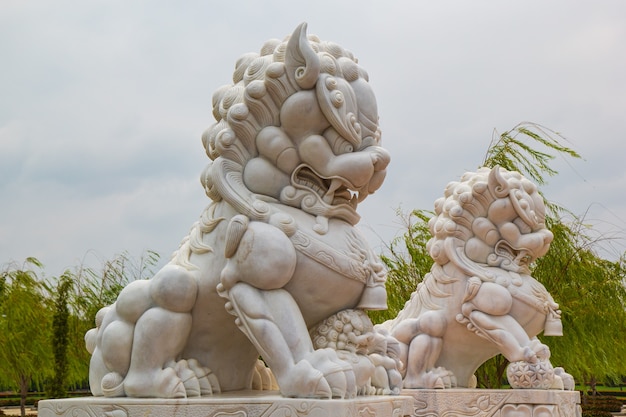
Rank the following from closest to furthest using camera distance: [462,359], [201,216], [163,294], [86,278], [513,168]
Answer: [163,294]
[201,216]
[462,359]
[513,168]
[86,278]

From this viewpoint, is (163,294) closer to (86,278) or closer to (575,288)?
(575,288)

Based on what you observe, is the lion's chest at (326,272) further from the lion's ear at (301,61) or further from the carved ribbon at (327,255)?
the lion's ear at (301,61)

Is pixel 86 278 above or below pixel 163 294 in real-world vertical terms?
above

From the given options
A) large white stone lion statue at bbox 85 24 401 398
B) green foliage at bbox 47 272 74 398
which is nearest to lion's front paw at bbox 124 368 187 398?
large white stone lion statue at bbox 85 24 401 398

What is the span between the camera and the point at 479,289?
20.9 feet

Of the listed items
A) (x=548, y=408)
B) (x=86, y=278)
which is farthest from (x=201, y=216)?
(x=86, y=278)

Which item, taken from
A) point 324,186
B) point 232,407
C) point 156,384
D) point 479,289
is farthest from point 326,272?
point 479,289

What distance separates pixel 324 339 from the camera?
12.6ft

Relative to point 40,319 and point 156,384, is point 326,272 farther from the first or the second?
point 40,319

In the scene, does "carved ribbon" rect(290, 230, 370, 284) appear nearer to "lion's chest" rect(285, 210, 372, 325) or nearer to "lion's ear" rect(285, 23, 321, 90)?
"lion's chest" rect(285, 210, 372, 325)

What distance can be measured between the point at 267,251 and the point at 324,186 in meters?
0.55

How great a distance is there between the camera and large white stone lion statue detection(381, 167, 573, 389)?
637cm

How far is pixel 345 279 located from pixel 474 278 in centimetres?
285

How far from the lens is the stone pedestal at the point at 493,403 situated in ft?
20.2
